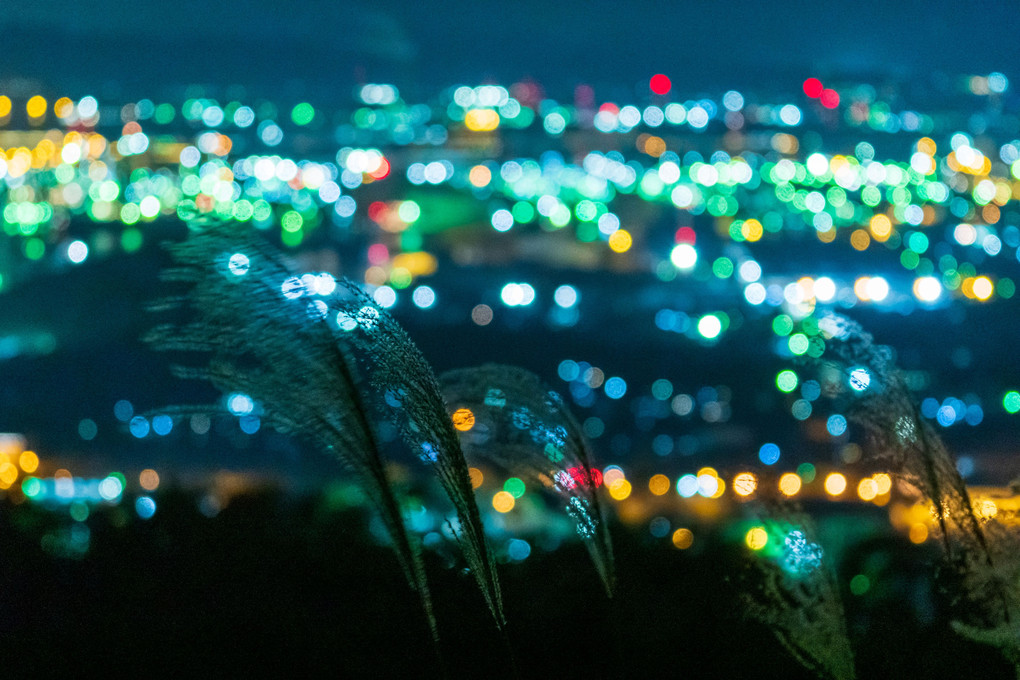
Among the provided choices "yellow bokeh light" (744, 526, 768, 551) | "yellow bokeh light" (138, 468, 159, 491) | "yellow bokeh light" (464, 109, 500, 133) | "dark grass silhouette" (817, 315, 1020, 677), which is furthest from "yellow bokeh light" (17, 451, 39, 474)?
"yellow bokeh light" (464, 109, 500, 133)

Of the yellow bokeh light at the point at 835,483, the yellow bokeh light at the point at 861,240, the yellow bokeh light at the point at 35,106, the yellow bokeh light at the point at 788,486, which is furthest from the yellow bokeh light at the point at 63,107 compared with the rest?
the yellow bokeh light at the point at 861,240

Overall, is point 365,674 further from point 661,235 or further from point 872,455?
point 661,235

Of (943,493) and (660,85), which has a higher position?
(660,85)

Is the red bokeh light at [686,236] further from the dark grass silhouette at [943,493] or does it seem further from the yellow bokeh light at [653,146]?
the dark grass silhouette at [943,493]

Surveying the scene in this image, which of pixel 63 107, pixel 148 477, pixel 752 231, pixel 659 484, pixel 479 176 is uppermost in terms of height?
pixel 479 176

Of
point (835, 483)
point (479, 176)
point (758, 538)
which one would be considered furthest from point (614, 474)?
point (479, 176)

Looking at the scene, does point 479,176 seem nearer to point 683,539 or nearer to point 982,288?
point 982,288

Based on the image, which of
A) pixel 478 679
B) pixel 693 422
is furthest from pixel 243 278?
pixel 693 422
